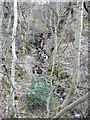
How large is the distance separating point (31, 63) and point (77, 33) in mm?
8644

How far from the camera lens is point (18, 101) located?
25.3 ft

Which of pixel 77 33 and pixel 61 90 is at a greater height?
pixel 77 33

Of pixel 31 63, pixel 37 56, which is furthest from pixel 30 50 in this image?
pixel 31 63

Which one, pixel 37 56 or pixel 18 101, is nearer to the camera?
pixel 18 101

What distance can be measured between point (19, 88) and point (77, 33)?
5.51m

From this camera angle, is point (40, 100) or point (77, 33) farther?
point (40, 100)

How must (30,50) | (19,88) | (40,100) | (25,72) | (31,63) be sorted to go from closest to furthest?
1. (40,100)
2. (19,88)
3. (25,72)
4. (31,63)
5. (30,50)

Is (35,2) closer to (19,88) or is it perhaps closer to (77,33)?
(19,88)

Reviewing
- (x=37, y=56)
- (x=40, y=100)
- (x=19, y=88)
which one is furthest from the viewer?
(x=37, y=56)

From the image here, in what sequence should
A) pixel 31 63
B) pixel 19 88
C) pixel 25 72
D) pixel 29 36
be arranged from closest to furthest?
1. pixel 19 88
2. pixel 25 72
3. pixel 31 63
4. pixel 29 36

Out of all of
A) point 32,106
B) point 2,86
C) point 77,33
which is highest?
point 77,33

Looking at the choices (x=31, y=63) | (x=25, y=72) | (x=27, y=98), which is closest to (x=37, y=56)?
(x=31, y=63)

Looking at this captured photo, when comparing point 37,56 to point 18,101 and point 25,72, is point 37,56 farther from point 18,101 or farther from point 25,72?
point 18,101

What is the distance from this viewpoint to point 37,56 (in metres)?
→ 12.9
